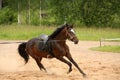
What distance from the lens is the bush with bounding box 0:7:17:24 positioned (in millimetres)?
52025

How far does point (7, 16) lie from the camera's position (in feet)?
176

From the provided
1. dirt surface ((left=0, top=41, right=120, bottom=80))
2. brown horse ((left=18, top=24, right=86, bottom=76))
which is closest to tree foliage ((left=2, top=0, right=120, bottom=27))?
dirt surface ((left=0, top=41, right=120, bottom=80))

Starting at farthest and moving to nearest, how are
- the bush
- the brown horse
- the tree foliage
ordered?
the bush → the tree foliage → the brown horse

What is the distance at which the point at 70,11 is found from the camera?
47.9 meters

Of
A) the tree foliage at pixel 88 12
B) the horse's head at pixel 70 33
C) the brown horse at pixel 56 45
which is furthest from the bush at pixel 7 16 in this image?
the horse's head at pixel 70 33

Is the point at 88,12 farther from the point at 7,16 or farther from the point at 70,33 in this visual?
the point at 70,33

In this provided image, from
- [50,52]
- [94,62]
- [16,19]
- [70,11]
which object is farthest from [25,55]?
[16,19]

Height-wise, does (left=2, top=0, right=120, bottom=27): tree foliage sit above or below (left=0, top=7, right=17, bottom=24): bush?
above

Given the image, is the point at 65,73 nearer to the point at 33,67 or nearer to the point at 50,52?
the point at 50,52

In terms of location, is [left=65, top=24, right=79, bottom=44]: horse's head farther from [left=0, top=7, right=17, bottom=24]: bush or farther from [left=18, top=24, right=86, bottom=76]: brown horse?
[left=0, top=7, right=17, bottom=24]: bush

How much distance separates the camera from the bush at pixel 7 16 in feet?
171

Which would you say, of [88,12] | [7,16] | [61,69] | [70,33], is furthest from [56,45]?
[7,16]

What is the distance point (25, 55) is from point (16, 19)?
132ft

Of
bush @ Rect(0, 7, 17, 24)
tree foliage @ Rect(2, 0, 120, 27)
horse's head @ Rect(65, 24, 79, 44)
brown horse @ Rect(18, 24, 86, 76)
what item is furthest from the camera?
bush @ Rect(0, 7, 17, 24)
